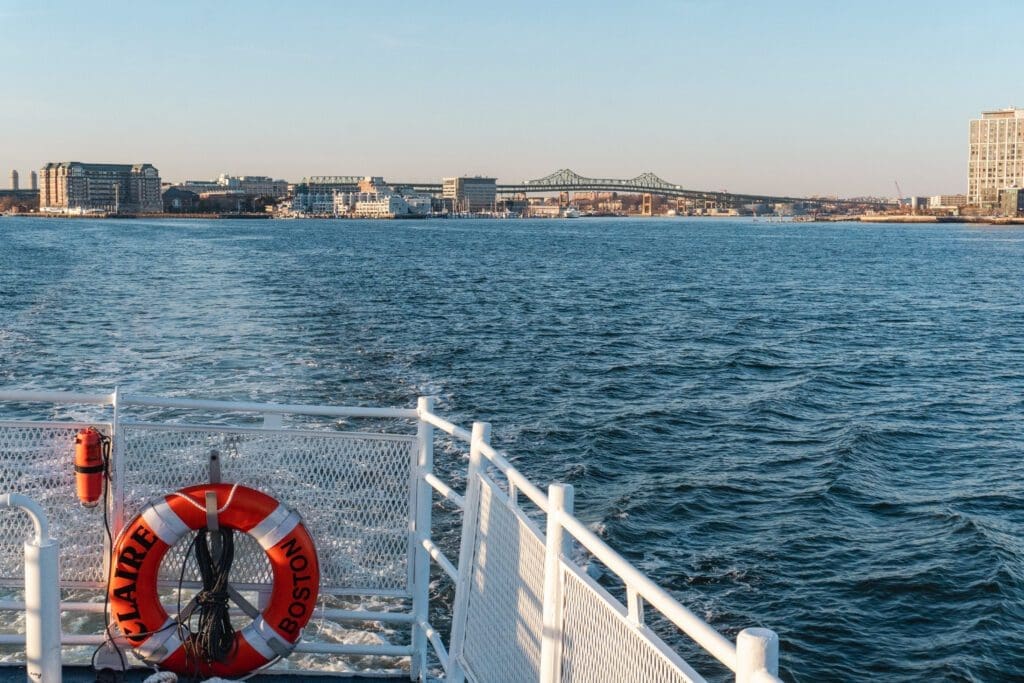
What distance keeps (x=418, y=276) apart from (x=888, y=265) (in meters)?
33.7

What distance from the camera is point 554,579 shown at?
3.31 metres

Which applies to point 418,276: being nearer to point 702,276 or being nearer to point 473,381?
point 702,276

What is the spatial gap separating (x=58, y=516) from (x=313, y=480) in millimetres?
1159

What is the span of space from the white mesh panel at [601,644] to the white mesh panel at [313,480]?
1930mm

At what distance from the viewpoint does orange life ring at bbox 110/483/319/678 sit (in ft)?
15.8

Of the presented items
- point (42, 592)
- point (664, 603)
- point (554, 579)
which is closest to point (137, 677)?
point (42, 592)

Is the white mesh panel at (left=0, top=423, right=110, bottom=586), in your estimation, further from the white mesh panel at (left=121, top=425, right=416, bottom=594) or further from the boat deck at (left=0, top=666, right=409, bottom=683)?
the boat deck at (left=0, top=666, right=409, bottom=683)

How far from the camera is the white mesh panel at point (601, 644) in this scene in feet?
8.70

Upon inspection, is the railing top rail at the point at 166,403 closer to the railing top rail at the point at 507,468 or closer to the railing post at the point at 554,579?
the railing top rail at the point at 507,468

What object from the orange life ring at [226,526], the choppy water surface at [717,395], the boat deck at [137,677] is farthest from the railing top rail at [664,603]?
the choppy water surface at [717,395]

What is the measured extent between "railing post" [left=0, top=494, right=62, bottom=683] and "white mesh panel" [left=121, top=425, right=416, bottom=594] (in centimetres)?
73

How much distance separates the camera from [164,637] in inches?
193

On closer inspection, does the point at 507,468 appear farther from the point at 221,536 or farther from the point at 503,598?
the point at 221,536

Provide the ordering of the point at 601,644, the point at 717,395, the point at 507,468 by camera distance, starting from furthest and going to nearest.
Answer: the point at 717,395, the point at 507,468, the point at 601,644
